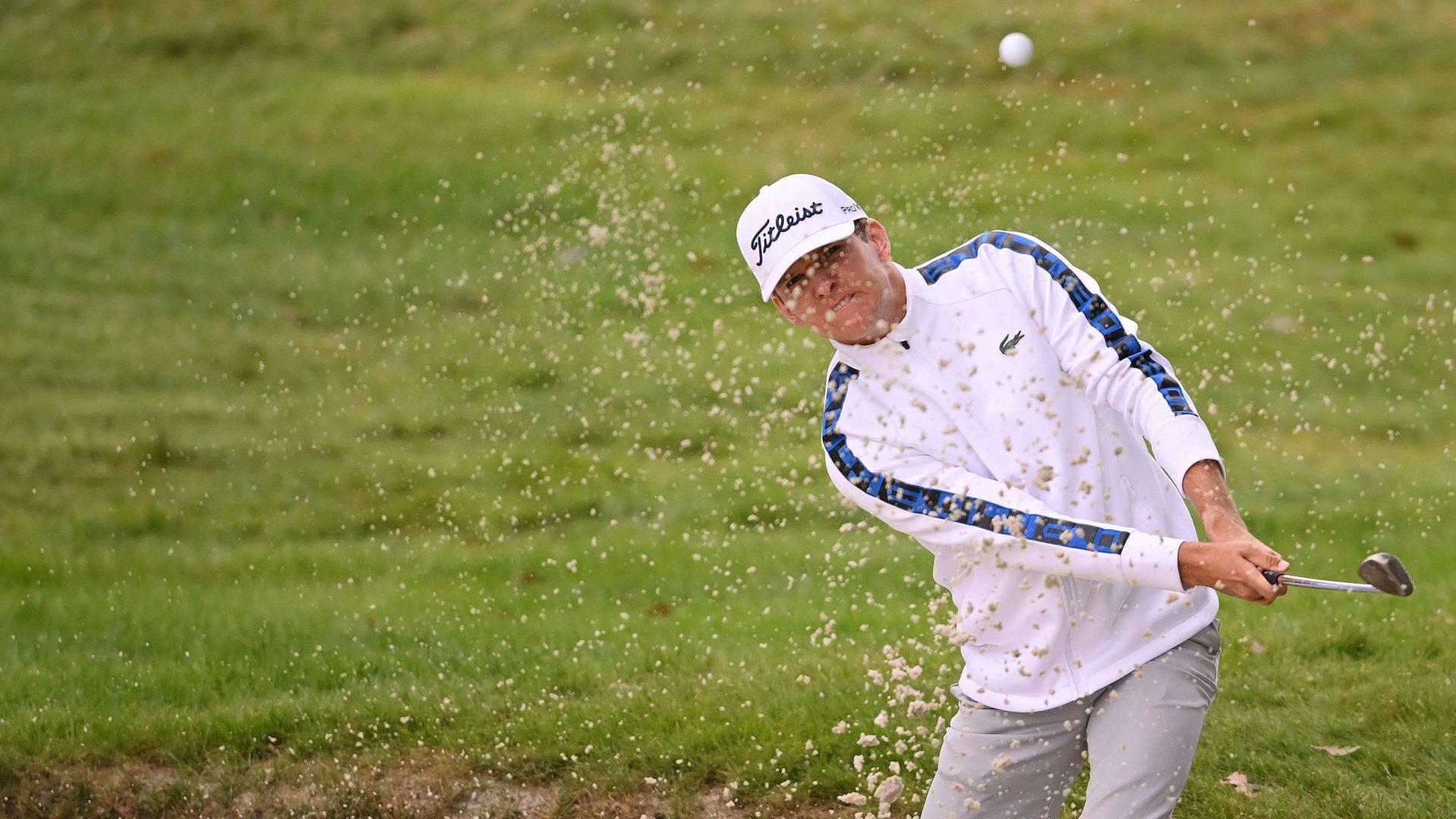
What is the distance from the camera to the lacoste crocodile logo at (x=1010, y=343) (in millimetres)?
3760

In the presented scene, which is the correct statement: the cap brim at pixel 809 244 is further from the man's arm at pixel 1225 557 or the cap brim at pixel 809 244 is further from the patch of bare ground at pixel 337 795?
the patch of bare ground at pixel 337 795

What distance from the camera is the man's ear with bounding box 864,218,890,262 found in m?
3.90

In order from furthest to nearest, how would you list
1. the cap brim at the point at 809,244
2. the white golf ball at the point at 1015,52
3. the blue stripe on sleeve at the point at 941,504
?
the white golf ball at the point at 1015,52 → the cap brim at the point at 809,244 → the blue stripe on sleeve at the point at 941,504

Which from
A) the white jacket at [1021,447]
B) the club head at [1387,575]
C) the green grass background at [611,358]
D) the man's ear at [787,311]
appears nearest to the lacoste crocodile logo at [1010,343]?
the white jacket at [1021,447]

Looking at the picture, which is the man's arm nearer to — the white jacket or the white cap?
the white jacket

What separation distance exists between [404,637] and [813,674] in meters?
1.98

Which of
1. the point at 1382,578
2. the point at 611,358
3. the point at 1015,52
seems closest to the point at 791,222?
the point at 1382,578

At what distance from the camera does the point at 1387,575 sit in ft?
11.2

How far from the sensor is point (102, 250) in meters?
12.0

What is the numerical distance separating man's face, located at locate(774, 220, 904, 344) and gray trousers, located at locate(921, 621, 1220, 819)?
3.27 ft

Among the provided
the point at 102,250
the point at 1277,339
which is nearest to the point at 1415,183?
the point at 1277,339

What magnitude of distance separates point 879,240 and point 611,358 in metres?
6.12

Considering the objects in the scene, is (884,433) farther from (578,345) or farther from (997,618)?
(578,345)

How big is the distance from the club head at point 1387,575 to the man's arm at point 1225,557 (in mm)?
278
